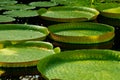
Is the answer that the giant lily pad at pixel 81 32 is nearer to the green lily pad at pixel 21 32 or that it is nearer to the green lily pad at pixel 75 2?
the green lily pad at pixel 21 32

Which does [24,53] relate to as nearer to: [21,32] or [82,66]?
[82,66]

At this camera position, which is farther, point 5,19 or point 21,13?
point 21,13

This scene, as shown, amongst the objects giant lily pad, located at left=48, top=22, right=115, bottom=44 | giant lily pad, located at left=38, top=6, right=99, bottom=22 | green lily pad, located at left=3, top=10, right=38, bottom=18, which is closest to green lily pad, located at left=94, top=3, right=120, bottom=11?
giant lily pad, located at left=38, top=6, right=99, bottom=22

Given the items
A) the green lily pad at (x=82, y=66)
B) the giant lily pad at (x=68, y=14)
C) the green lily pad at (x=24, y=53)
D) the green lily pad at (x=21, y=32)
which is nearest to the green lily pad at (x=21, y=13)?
the giant lily pad at (x=68, y=14)

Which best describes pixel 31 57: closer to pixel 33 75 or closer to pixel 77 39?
pixel 33 75

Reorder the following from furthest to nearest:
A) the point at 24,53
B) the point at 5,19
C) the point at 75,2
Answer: the point at 75,2, the point at 5,19, the point at 24,53

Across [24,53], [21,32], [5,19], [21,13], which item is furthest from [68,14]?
[24,53]

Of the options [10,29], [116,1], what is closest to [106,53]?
[10,29]
